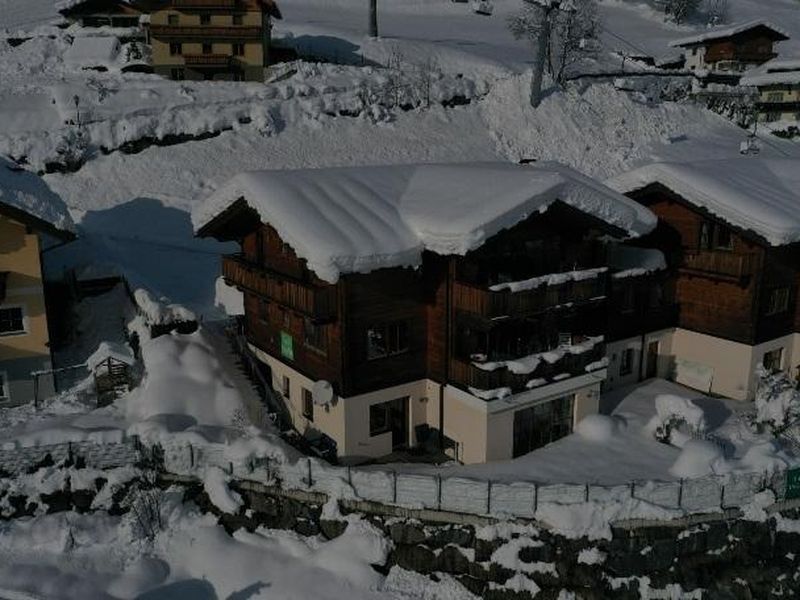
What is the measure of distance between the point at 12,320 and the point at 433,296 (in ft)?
45.2

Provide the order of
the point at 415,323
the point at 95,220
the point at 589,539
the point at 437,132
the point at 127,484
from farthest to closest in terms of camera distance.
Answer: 1. the point at 437,132
2. the point at 95,220
3. the point at 415,323
4. the point at 127,484
5. the point at 589,539

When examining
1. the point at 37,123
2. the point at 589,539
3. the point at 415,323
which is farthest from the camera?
the point at 37,123

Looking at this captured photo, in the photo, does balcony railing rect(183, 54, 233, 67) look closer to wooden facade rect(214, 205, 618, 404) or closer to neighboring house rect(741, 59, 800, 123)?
wooden facade rect(214, 205, 618, 404)

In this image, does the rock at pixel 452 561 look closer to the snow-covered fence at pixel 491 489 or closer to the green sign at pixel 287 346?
the snow-covered fence at pixel 491 489

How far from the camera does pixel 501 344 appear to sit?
21734 mm

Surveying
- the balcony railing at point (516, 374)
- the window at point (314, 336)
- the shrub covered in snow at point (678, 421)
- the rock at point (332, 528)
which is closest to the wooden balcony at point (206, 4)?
the window at point (314, 336)

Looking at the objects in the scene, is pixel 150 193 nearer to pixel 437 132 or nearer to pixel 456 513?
pixel 437 132

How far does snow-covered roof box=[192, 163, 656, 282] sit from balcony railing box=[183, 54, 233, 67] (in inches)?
1494

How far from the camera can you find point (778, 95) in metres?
68.6

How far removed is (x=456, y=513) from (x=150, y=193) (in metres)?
30.1

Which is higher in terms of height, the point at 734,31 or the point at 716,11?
the point at 716,11

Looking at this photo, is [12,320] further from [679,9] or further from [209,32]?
[679,9]

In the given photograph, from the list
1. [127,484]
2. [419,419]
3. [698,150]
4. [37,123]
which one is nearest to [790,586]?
[419,419]

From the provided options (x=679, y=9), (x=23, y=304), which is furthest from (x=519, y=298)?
(x=679, y=9)
